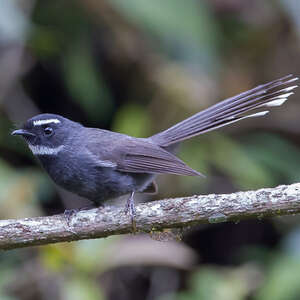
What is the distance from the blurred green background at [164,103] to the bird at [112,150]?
0.56 m

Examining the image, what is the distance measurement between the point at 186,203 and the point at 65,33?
3.50m

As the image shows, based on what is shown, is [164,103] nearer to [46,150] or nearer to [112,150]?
[112,150]

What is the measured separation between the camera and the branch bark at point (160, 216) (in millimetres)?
3482

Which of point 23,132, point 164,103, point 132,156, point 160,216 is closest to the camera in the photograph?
point 160,216

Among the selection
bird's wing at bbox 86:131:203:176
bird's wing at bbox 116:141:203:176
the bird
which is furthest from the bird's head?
bird's wing at bbox 116:141:203:176

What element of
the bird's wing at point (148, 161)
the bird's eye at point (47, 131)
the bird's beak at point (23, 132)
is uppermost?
the bird's eye at point (47, 131)

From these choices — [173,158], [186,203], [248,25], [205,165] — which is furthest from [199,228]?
[186,203]

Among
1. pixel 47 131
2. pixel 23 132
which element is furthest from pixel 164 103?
pixel 23 132

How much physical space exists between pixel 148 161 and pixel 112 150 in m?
0.30

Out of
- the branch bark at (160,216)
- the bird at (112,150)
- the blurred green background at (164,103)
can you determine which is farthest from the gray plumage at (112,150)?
the branch bark at (160,216)

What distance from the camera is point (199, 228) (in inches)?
261

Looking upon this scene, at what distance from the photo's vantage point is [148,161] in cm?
483

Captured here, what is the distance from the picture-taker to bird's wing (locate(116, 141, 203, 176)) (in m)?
4.68

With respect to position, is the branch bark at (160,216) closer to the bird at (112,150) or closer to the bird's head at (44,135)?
the bird at (112,150)
